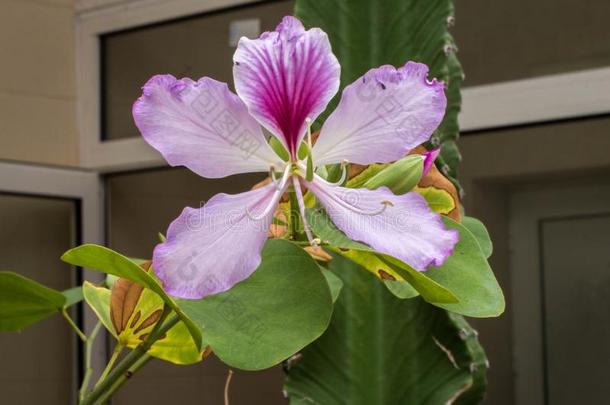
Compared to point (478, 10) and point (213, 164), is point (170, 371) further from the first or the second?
point (213, 164)

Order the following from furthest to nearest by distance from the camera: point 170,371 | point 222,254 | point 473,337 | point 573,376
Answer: point 170,371 → point 573,376 → point 473,337 → point 222,254

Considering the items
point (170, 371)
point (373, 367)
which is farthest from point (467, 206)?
point (373, 367)

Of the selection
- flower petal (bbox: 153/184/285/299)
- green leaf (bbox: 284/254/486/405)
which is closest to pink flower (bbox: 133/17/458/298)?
flower petal (bbox: 153/184/285/299)

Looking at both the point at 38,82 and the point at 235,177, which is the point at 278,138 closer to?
the point at 235,177

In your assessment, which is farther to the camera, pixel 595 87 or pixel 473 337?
pixel 595 87

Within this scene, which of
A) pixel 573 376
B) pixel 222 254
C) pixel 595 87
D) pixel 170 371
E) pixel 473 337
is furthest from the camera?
pixel 170 371

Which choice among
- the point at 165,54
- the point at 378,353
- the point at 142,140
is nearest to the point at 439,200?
the point at 378,353
